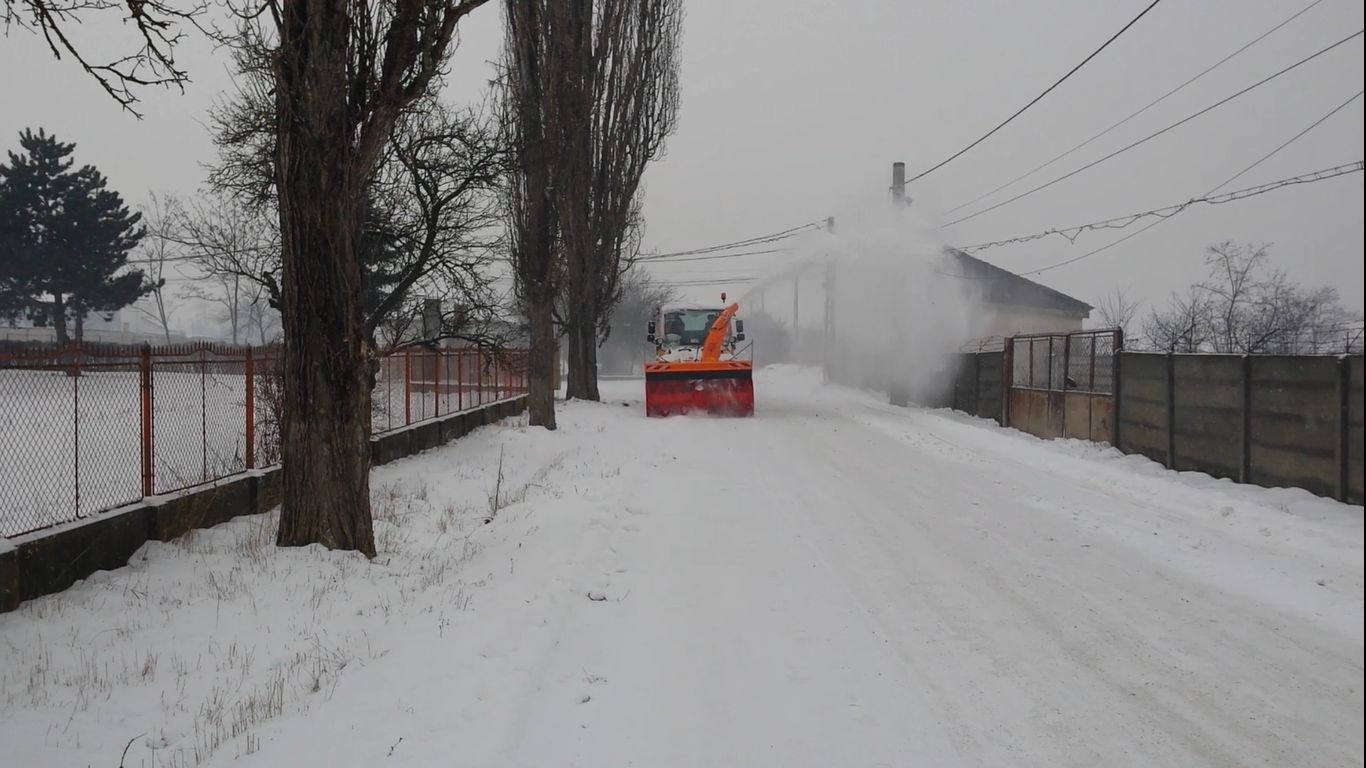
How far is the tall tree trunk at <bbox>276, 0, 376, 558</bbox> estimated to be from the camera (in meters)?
6.36

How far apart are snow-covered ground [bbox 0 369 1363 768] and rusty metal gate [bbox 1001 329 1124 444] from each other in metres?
5.02

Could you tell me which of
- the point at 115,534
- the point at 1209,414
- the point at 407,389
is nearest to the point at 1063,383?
the point at 1209,414

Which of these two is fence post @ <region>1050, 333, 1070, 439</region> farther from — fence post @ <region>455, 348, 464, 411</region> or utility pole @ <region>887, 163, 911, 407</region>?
fence post @ <region>455, 348, 464, 411</region>

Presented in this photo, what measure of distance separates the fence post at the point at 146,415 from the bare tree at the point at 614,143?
47.1 ft

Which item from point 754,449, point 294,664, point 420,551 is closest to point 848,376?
point 754,449

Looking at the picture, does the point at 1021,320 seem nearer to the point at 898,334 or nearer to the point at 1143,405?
the point at 898,334

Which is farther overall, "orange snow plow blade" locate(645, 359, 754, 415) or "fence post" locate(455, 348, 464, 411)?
"orange snow plow blade" locate(645, 359, 754, 415)

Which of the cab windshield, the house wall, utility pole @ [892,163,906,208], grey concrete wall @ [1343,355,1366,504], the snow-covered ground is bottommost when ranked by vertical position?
the snow-covered ground

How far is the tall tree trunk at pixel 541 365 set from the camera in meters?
16.6

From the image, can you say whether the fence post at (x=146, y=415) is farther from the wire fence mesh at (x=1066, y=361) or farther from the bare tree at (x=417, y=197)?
the wire fence mesh at (x=1066, y=361)

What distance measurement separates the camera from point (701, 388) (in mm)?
19219

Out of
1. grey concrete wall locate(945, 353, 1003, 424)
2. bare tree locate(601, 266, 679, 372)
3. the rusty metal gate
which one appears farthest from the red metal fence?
bare tree locate(601, 266, 679, 372)

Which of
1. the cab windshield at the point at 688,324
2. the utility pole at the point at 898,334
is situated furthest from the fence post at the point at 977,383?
the cab windshield at the point at 688,324

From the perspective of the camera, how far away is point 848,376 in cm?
3619
